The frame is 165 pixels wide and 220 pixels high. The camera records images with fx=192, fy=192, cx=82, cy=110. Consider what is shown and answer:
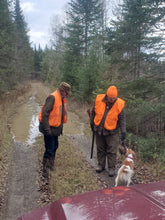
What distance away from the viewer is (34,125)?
36.0 ft

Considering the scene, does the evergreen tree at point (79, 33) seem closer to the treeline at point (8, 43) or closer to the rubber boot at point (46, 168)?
the treeline at point (8, 43)

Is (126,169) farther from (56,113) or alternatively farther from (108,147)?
(56,113)

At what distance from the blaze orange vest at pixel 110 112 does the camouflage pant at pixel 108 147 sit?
0.37m

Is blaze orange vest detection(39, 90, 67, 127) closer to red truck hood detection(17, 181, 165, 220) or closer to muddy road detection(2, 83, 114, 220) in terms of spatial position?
muddy road detection(2, 83, 114, 220)

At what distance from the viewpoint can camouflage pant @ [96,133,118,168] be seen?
5.04 m

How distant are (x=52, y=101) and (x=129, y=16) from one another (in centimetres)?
699

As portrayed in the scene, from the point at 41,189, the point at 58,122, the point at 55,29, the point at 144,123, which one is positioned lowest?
the point at 41,189

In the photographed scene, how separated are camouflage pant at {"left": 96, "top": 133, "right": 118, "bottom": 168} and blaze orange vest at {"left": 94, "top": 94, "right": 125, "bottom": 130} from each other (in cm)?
37

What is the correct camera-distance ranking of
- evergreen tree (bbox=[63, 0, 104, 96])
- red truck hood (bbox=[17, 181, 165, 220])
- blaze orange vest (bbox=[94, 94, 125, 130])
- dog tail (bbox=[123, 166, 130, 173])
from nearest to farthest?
red truck hood (bbox=[17, 181, 165, 220])
dog tail (bbox=[123, 166, 130, 173])
blaze orange vest (bbox=[94, 94, 125, 130])
evergreen tree (bbox=[63, 0, 104, 96])

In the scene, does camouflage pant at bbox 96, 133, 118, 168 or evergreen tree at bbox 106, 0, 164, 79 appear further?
evergreen tree at bbox 106, 0, 164, 79

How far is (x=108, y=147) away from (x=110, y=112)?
40.3 inches

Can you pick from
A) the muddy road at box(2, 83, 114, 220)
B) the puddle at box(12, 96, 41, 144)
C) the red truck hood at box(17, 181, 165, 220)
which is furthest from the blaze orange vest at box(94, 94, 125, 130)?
the puddle at box(12, 96, 41, 144)

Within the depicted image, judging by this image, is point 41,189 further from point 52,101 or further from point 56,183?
point 52,101

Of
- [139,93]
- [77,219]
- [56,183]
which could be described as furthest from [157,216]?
[139,93]
